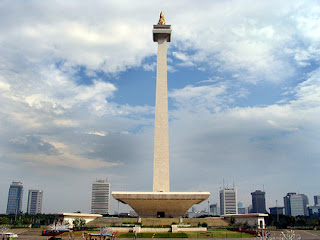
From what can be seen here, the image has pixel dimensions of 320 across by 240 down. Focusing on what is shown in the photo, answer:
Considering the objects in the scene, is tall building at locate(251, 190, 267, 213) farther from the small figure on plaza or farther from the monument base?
the small figure on plaza

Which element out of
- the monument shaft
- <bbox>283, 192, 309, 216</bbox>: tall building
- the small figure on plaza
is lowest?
<bbox>283, 192, 309, 216</bbox>: tall building

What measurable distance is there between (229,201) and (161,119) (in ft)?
389

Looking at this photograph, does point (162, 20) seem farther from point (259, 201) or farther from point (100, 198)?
point (259, 201)

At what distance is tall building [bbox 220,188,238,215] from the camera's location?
14838 centimetres

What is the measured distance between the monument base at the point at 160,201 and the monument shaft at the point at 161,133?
2.86 m

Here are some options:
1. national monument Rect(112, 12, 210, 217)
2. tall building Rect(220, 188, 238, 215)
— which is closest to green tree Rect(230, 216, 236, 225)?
national monument Rect(112, 12, 210, 217)

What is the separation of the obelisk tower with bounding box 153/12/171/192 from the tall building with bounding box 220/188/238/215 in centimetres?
11621

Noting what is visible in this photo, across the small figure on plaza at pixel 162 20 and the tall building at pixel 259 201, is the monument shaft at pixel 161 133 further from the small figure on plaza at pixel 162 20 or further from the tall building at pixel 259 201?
the tall building at pixel 259 201

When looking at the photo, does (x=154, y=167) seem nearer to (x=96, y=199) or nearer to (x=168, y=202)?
(x=168, y=202)

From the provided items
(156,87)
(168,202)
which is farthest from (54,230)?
(156,87)

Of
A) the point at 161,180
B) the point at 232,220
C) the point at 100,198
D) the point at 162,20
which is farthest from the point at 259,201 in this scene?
the point at 162,20

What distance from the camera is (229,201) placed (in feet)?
490

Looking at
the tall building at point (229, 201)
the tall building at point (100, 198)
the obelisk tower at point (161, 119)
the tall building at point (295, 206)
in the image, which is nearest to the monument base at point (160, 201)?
the obelisk tower at point (161, 119)

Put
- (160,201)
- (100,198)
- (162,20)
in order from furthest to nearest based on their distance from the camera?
(100,198) < (162,20) < (160,201)
